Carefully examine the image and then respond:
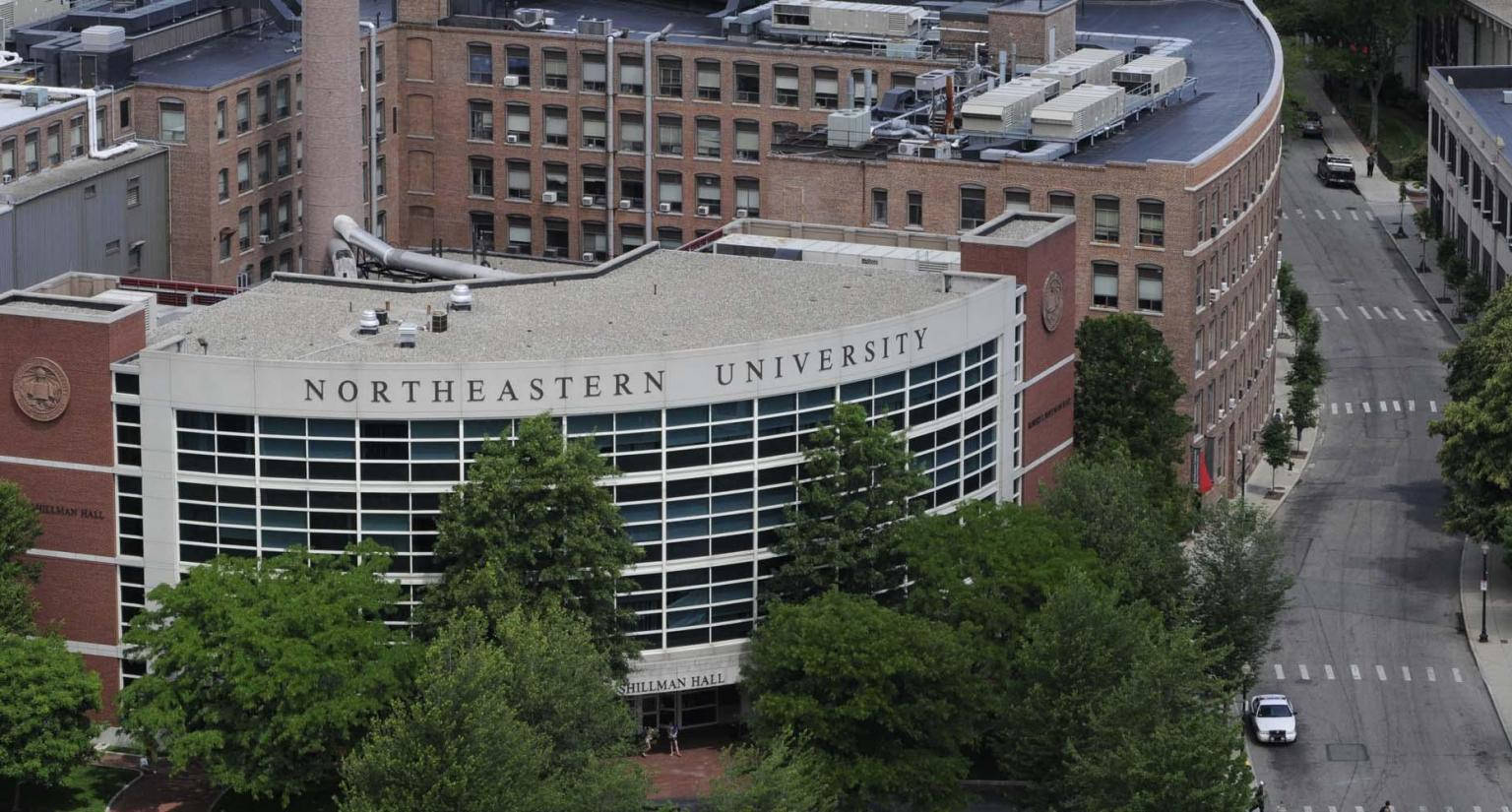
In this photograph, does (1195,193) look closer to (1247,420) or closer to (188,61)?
(1247,420)

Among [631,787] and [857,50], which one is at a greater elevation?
[857,50]

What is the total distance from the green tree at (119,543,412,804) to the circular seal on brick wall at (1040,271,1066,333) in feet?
113

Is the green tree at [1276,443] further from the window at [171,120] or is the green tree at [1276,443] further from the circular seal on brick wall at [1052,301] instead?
the window at [171,120]

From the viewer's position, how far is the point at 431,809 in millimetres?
129875

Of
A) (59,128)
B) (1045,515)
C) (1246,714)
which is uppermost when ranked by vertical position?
(59,128)

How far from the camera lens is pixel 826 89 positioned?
198 metres

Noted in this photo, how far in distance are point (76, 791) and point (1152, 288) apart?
60.0 m

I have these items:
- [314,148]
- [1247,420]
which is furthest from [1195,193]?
[314,148]

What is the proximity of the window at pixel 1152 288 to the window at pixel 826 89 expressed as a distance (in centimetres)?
2689

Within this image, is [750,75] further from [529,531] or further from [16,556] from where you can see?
[16,556]

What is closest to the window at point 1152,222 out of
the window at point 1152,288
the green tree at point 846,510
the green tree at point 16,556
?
the window at point 1152,288

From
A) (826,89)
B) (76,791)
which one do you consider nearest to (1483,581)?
(826,89)

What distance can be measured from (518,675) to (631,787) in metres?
6.12

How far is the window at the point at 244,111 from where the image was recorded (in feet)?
610
